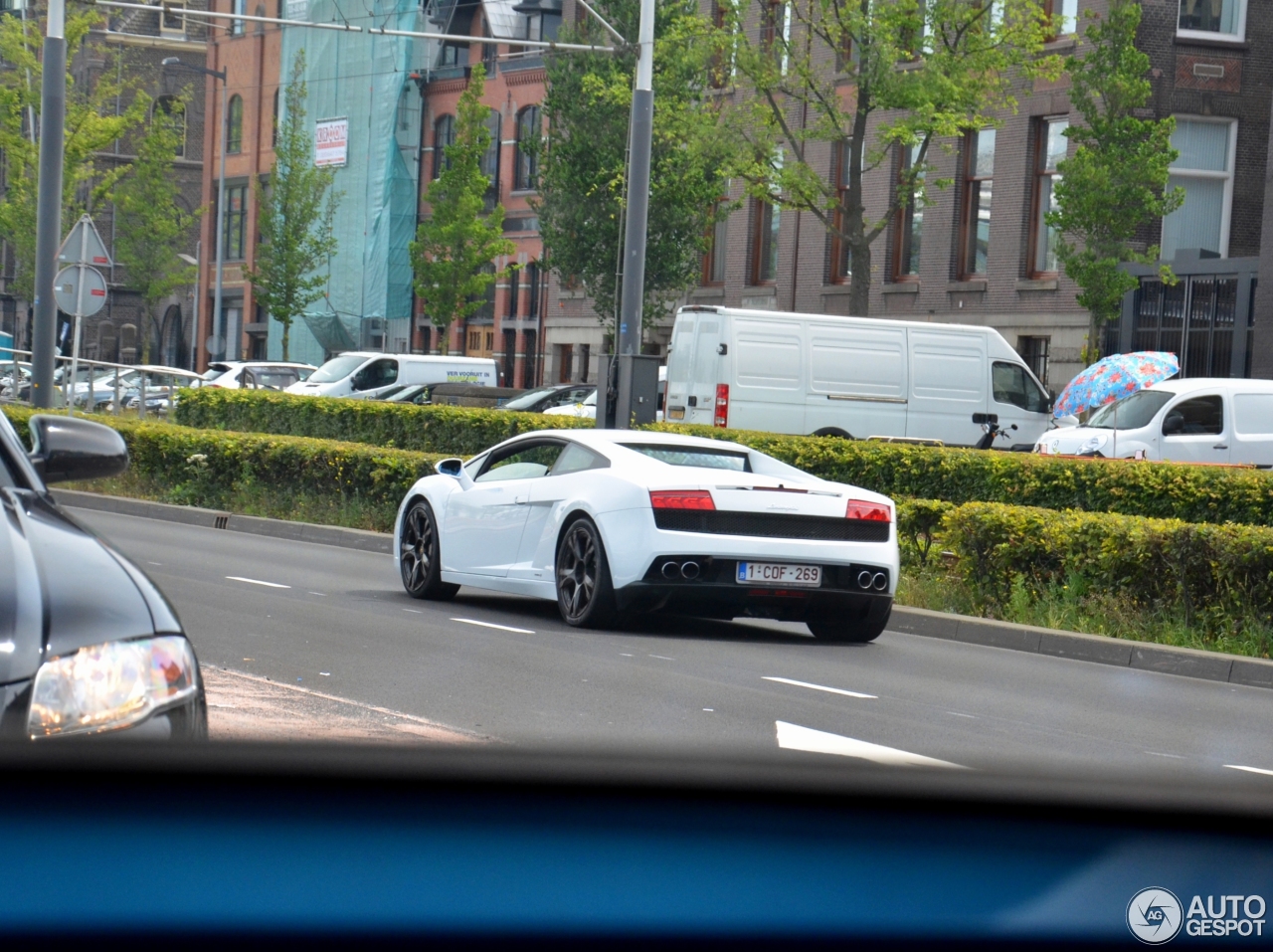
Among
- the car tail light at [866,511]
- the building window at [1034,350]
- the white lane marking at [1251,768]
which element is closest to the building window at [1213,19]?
the building window at [1034,350]

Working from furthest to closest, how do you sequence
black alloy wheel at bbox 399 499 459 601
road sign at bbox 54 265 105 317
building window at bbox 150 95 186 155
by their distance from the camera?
building window at bbox 150 95 186 155 < road sign at bbox 54 265 105 317 < black alloy wheel at bbox 399 499 459 601

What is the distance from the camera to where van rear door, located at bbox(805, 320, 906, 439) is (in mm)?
29844

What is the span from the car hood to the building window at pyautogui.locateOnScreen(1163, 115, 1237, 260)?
35072 millimetres

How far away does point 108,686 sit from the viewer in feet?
8.57

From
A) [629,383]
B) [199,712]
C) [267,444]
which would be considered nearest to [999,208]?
[629,383]

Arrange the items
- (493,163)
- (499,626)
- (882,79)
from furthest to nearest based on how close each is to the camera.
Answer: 1. (493,163)
2. (882,79)
3. (499,626)

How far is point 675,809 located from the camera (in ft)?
4.74

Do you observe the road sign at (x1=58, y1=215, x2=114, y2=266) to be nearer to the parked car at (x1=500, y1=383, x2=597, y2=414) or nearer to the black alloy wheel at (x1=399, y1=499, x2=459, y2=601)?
the black alloy wheel at (x1=399, y1=499, x2=459, y2=601)

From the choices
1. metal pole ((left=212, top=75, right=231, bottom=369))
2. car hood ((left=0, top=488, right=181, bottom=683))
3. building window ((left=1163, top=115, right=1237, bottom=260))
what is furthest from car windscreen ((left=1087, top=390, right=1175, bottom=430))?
metal pole ((left=212, top=75, right=231, bottom=369))

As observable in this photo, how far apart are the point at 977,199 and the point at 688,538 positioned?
29.6 meters

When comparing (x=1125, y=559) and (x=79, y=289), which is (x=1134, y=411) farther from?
(x=1125, y=559)

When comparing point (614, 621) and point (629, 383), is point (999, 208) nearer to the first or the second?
point (629, 383)

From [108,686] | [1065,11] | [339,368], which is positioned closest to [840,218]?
[1065,11]

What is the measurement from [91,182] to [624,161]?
1722 inches
